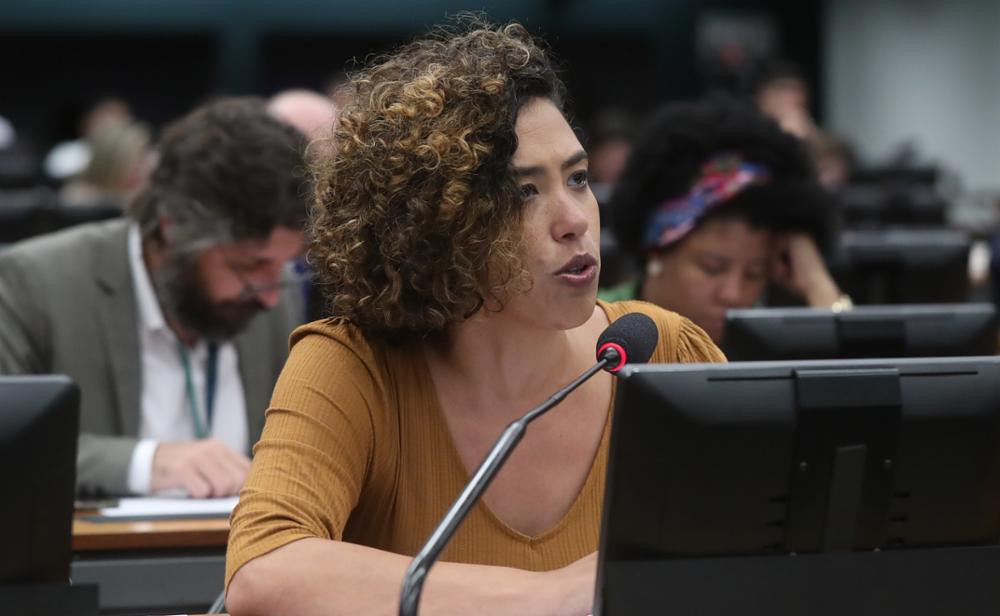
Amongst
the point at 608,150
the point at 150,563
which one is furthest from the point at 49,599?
the point at 608,150

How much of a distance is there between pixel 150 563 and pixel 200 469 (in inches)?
12.5

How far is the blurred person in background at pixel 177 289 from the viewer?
2.73 m

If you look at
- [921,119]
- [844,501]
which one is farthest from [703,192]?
[921,119]

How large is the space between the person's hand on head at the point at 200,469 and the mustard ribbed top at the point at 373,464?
0.76 metres

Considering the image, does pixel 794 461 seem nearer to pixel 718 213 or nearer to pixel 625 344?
pixel 625 344

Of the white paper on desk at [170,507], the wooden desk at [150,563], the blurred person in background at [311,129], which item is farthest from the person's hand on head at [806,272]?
the wooden desk at [150,563]

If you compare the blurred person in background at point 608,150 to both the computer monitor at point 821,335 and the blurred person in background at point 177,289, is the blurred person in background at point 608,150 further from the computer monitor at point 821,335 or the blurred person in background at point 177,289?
the computer monitor at point 821,335

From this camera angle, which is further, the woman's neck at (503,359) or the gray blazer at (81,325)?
the gray blazer at (81,325)

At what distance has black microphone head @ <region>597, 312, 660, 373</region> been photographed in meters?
1.43

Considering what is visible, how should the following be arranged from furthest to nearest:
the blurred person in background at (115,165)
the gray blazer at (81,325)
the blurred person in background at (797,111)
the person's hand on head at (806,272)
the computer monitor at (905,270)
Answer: the blurred person in background at (797,111) < the blurred person in background at (115,165) < the computer monitor at (905,270) < the person's hand on head at (806,272) < the gray blazer at (81,325)

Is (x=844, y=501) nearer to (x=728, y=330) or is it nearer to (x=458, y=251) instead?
(x=458, y=251)

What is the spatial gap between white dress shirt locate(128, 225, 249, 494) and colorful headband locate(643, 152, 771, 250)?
936 millimetres

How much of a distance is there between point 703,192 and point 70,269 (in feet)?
4.28

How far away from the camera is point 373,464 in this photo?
5.51ft
